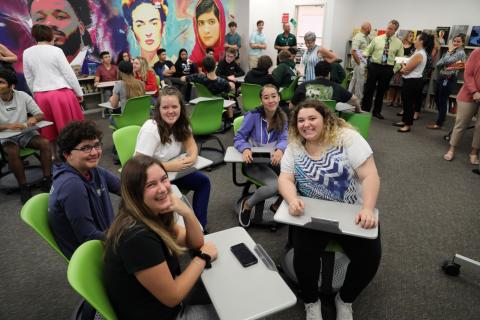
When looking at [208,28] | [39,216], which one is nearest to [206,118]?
[39,216]

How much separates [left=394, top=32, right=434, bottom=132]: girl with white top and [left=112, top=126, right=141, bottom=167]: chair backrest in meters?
4.43

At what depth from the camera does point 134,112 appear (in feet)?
12.6

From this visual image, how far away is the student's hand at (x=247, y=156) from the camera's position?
2490 millimetres

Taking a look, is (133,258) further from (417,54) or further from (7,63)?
Answer: (417,54)

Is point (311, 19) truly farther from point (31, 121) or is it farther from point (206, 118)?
point (31, 121)

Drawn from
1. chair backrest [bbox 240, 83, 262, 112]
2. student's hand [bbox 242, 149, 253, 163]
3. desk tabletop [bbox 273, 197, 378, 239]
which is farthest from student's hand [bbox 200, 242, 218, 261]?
chair backrest [bbox 240, 83, 262, 112]

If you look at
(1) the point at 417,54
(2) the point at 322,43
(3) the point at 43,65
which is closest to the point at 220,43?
(2) the point at 322,43

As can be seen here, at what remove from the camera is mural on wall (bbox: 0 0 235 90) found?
5.04 m

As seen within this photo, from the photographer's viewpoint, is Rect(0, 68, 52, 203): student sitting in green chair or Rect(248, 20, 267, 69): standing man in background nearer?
Rect(0, 68, 52, 203): student sitting in green chair

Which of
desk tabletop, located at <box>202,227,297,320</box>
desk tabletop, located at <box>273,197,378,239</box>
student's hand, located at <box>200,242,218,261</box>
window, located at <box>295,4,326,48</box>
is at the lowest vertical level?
desk tabletop, located at <box>202,227,297,320</box>

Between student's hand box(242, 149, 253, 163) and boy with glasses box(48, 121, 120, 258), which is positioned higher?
boy with glasses box(48, 121, 120, 258)

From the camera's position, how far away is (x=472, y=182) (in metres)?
3.52

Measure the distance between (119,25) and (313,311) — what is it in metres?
6.32

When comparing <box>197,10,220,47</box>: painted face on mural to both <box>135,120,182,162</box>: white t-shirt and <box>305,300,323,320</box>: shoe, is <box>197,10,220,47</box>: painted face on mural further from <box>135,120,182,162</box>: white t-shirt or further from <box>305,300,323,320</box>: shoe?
<box>305,300,323,320</box>: shoe
